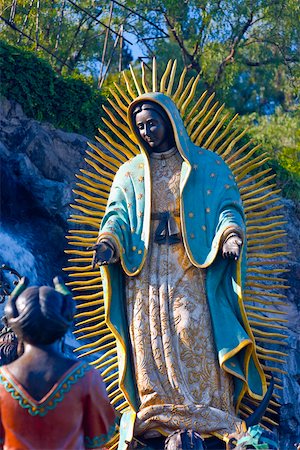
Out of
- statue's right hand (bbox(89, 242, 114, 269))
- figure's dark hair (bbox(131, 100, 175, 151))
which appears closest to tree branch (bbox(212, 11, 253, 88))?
figure's dark hair (bbox(131, 100, 175, 151))

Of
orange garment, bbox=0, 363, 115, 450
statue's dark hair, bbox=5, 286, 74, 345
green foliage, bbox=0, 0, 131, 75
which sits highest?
green foliage, bbox=0, 0, 131, 75

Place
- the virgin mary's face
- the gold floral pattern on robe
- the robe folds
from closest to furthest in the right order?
the gold floral pattern on robe, the robe folds, the virgin mary's face

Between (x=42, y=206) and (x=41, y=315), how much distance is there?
9138mm

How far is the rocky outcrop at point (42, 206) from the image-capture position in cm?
1426

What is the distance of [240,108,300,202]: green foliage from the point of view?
62.1ft

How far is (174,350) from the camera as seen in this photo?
10.8 m

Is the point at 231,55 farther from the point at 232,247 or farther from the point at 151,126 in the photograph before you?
the point at 232,247

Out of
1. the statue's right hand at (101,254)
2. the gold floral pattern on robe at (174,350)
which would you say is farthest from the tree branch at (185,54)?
the statue's right hand at (101,254)

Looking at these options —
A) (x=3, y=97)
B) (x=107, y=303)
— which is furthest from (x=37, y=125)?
(x=107, y=303)

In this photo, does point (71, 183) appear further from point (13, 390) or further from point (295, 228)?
point (13, 390)

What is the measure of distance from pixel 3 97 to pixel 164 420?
20.7ft

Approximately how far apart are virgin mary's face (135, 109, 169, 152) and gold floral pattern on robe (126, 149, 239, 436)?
2.15 ft

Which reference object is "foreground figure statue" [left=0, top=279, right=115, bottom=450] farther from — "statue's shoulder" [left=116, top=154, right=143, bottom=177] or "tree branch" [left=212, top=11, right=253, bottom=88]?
"tree branch" [left=212, top=11, right=253, bottom=88]

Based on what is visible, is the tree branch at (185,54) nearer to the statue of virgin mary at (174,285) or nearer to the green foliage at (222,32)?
the green foliage at (222,32)
